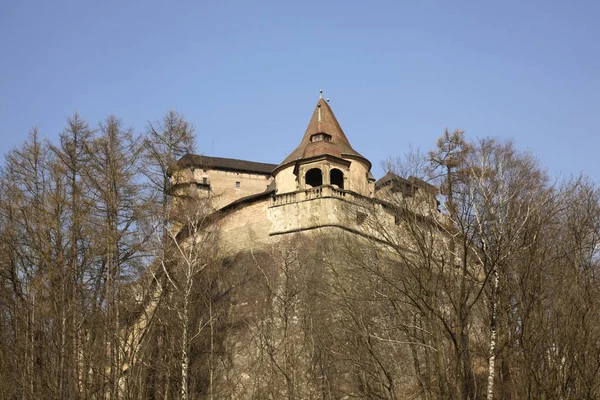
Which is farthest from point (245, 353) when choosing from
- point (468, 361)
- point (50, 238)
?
point (468, 361)

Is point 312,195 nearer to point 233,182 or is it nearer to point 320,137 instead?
point 320,137

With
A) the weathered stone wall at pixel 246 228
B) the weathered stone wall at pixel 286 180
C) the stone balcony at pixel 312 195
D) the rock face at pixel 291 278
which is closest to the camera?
the rock face at pixel 291 278

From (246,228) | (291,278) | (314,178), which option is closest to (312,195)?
(314,178)

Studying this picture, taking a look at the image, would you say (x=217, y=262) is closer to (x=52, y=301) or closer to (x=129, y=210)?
(x=129, y=210)

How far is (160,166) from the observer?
33.2 m

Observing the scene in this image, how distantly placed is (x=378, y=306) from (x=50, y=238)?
450 inches

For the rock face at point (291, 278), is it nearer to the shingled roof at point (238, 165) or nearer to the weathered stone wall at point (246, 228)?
the weathered stone wall at point (246, 228)

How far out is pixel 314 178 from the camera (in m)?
34.6

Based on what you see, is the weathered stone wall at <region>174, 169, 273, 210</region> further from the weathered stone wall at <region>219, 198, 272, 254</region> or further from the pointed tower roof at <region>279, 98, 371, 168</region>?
the weathered stone wall at <region>219, 198, 272, 254</region>

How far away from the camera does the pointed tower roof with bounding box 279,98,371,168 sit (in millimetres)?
34219

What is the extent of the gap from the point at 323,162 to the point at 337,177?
1.48m

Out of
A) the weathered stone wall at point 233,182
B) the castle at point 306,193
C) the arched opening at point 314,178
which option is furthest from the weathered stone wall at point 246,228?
the weathered stone wall at point 233,182

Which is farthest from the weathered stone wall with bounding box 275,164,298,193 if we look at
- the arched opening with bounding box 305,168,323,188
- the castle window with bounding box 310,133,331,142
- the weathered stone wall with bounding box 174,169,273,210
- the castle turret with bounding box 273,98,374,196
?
the weathered stone wall with bounding box 174,169,273,210

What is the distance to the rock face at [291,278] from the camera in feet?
80.8
